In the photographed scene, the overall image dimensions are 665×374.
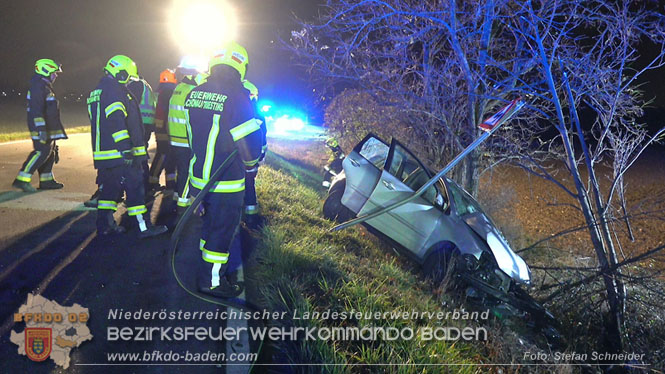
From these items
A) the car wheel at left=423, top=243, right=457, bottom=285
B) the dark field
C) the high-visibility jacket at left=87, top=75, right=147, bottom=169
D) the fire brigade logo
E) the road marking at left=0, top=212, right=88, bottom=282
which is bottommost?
the car wheel at left=423, top=243, right=457, bottom=285

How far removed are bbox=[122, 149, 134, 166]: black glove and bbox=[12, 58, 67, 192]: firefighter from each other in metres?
2.38

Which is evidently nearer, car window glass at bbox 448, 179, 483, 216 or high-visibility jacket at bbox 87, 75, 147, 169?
high-visibility jacket at bbox 87, 75, 147, 169

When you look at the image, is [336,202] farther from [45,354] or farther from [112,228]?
[45,354]

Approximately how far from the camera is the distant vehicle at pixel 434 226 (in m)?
4.40

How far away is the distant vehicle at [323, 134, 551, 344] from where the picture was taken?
4398 millimetres

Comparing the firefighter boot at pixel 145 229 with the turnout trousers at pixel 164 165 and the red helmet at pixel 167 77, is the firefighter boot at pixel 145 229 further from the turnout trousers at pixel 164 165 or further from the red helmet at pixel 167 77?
the red helmet at pixel 167 77

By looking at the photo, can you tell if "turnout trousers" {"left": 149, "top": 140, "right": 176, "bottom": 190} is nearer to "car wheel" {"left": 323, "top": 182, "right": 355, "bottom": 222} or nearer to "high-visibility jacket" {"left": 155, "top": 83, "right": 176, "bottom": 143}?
"high-visibility jacket" {"left": 155, "top": 83, "right": 176, "bottom": 143}

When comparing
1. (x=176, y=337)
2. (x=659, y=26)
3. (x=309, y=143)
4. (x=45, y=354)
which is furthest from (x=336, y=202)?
(x=309, y=143)

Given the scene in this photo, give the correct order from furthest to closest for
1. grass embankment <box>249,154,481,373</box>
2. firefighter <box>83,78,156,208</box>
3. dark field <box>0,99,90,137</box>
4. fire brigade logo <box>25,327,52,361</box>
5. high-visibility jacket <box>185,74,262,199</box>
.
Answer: dark field <box>0,99,90,137</box> → firefighter <box>83,78,156,208</box> → high-visibility jacket <box>185,74,262,199</box> → grass embankment <box>249,154,481,373</box> → fire brigade logo <box>25,327,52,361</box>

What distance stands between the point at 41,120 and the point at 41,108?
0.18 metres

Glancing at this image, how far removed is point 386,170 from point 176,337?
11.3ft

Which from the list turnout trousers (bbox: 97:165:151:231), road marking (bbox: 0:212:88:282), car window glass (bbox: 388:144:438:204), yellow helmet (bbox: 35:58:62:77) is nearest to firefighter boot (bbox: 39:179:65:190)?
road marking (bbox: 0:212:88:282)

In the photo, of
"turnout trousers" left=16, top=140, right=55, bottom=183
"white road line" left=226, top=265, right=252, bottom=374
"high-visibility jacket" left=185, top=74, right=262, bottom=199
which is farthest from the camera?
"turnout trousers" left=16, top=140, right=55, bottom=183

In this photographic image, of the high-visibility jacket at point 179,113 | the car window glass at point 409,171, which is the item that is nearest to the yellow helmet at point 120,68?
the high-visibility jacket at point 179,113
